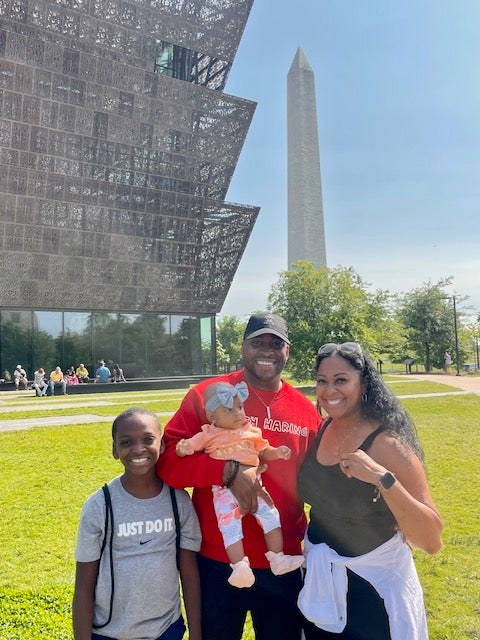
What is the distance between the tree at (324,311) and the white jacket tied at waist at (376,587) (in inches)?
914

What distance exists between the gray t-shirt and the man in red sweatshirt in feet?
0.72

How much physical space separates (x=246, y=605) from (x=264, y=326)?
1.50m

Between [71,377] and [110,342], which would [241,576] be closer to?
[71,377]

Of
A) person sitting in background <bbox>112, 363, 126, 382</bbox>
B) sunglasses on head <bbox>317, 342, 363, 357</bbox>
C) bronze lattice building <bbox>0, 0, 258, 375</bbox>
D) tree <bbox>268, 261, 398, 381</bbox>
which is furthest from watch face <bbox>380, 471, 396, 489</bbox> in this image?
bronze lattice building <bbox>0, 0, 258, 375</bbox>

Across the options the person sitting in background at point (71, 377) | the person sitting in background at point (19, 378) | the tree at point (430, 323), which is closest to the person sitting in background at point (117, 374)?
the person sitting in background at point (71, 377)

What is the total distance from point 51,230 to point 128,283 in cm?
646

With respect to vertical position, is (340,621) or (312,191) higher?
(312,191)

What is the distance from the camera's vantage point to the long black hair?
2.54 m

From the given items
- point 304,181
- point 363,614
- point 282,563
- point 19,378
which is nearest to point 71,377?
point 19,378

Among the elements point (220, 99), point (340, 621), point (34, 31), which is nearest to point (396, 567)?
point (340, 621)

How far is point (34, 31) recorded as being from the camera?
3089cm

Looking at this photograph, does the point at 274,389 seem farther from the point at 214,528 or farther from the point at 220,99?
the point at 220,99

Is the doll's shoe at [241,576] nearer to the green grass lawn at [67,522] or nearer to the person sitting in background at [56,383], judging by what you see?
the green grass lawn at [67,522]

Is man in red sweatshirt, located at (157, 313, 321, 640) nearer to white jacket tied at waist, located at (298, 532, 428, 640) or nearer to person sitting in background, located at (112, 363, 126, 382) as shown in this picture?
white jacket tied at waist, located at (298, 532, 428, 640)
